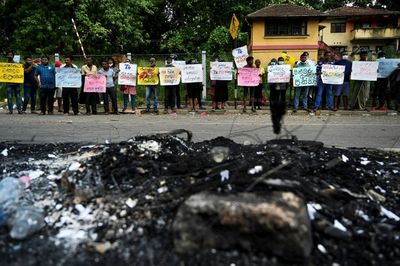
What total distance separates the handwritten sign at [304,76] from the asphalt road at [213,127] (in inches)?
38.9

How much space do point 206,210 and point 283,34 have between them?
27.1m

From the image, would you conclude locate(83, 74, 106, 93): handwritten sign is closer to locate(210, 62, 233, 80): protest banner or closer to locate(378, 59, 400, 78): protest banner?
locate(210, 62, 233, 80): protest banner

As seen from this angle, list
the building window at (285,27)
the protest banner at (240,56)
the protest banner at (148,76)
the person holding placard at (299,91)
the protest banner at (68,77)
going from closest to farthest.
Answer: the protest banner at (68,77) < the person holding placard at (299,91) < the protest banner at (148,76) < the protest banner at (240,56) < the building window at (285,27)

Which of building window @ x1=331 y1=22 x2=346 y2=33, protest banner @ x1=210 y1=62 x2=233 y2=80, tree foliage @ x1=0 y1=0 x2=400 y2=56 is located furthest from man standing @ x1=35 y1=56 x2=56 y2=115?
building window @ x1=331 y1=22 x2=346 y2=33

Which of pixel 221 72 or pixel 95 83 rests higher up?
pixel 221 72

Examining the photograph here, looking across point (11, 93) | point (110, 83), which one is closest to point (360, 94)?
point (110, 83)

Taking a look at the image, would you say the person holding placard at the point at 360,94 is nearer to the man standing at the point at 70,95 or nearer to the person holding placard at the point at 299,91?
the person holding placard at the point at 299,91

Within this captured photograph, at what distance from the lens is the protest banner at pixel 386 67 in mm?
14164

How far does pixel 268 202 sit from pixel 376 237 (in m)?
1.05

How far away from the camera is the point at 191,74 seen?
14.4m

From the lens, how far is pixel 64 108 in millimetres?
14016

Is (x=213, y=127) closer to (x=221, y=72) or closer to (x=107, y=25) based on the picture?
(x=221, y=72)

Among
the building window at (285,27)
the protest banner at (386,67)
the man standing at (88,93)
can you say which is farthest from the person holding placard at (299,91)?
the building window at (285,27)

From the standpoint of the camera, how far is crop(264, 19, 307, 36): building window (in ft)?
94.0
